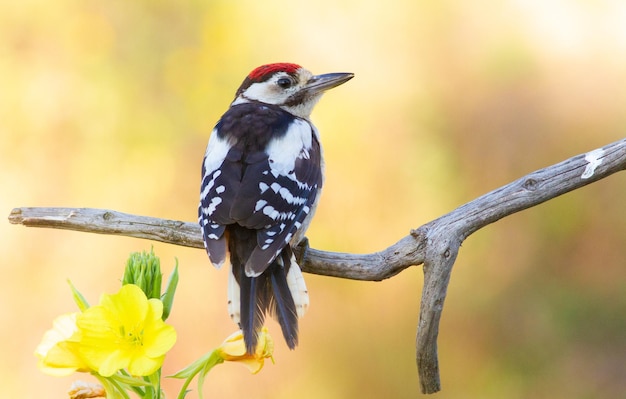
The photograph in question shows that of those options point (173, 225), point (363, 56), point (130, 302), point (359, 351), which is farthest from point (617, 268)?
point (130, 302)

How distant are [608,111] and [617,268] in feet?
2.09

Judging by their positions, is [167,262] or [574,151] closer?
[167,262]

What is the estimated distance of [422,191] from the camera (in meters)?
3.14

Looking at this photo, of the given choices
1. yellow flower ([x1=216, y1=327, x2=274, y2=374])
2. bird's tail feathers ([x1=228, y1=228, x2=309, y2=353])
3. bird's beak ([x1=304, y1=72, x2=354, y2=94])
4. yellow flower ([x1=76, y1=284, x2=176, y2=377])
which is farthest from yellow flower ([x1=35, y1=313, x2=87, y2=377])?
bird's beak ([x1=304, y1=72, x2=354, y2=94])

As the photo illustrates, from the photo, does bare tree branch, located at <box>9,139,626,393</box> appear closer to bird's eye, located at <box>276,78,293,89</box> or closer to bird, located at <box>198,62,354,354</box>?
bird, located at <box>198,62,354,354</box>

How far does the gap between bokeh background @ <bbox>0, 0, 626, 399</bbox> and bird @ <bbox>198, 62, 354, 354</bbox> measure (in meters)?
0.83

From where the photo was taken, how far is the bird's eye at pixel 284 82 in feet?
7.96

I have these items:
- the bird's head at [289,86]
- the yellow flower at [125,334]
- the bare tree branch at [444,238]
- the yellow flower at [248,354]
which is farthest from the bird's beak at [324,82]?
the yellow flower at [125,334]

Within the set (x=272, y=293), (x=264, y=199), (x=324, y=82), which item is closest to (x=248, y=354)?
(x=272, y=293)

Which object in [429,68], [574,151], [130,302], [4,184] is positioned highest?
[429,68]

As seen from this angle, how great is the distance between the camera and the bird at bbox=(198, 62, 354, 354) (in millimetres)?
1697

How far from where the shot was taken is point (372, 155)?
126 inches

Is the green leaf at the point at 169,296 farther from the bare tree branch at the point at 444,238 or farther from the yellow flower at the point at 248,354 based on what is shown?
the bare tree branch at the point at 444,238

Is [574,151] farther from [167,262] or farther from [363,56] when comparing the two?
[167,262]
